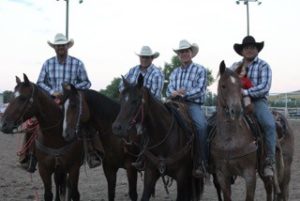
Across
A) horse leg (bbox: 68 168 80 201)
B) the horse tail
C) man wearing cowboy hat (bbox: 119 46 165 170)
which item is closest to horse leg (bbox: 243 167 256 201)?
the horse tail

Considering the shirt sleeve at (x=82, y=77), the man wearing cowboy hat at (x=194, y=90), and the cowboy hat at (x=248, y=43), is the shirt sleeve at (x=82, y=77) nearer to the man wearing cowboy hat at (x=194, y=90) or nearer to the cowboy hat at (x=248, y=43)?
the man wearing cowboy hat at (x=194, y=90)

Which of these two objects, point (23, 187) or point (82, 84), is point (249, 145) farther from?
point (23, 187)

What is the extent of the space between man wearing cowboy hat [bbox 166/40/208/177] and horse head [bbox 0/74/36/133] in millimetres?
2268

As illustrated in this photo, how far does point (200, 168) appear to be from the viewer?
6867mm

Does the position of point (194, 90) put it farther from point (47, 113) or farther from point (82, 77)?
point (47, 113)

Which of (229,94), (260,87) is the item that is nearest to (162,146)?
(229,94)

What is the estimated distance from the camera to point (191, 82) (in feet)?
25.0

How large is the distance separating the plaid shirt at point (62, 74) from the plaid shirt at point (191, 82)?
1548 millimetres

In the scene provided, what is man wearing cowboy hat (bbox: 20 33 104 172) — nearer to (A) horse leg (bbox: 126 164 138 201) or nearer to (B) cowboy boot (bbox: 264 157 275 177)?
(A) horse leg (bbox: 126 164 138 201)

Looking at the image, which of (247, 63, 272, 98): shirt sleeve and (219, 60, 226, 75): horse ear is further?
(247, 63, 272, 98): shirt sleeve

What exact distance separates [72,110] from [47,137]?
70cm

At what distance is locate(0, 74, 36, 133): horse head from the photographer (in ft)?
21.3

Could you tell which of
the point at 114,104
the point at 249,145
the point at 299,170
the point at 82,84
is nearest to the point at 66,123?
the point at 114,104

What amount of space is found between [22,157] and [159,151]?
2716 millimetres
